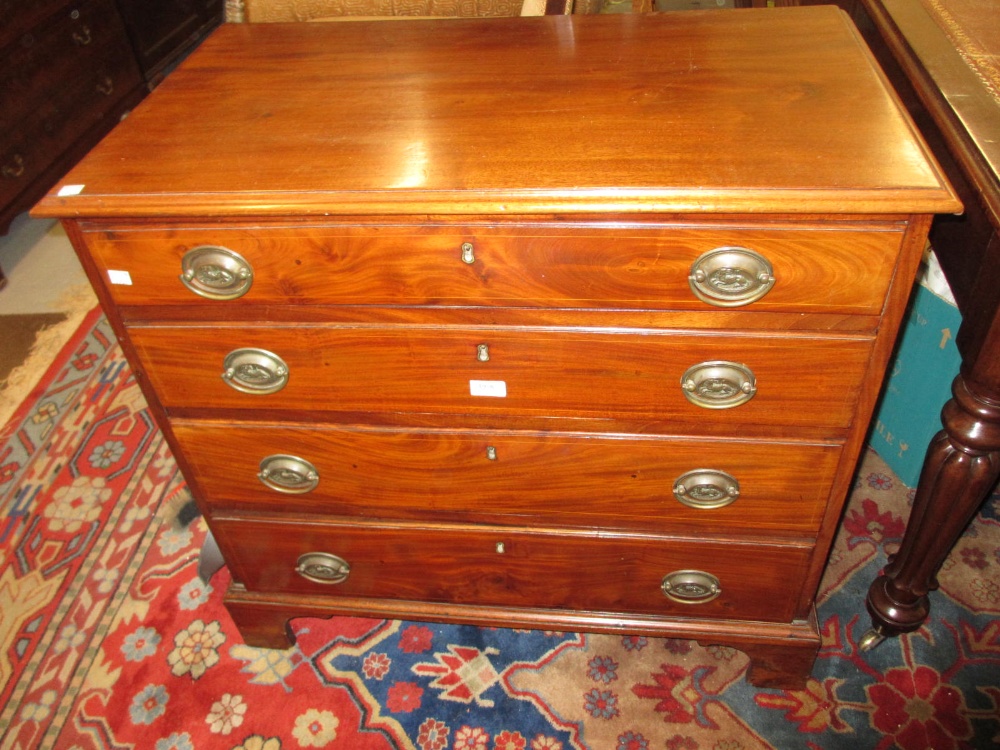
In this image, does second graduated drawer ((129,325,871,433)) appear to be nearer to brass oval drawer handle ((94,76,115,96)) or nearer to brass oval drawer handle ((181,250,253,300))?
brass oval drawer handle ((181,250,253,300))

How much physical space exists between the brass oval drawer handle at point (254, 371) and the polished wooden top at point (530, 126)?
0.23m

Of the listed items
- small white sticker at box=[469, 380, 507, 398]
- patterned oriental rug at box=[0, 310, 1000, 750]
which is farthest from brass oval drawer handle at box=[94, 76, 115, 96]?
small white sticker at box=[469, 380, 507, 398]

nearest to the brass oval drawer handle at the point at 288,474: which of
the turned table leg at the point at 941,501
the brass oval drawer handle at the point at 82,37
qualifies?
the turned table leg at the point at 941,501

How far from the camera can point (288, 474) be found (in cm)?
126

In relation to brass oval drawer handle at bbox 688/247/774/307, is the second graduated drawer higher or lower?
lower

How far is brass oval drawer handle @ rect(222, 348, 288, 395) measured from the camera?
1.10 m

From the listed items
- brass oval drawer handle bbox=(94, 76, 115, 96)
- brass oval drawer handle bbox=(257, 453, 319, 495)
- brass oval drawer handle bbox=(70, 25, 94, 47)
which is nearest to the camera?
brass oval drawer handle bbox=(257, 453, 319, 495)

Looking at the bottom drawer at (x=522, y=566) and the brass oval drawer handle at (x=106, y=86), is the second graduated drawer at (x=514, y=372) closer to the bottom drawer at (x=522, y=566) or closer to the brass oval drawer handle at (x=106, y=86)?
the bottom drawer at (x=522, y=566)

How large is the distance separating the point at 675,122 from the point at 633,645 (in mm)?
1035

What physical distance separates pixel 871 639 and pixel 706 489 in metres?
0.62

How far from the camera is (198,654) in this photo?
1.58m

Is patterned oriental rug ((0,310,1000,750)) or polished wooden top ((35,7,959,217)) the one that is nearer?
polished wooden top ((35,7,959,217))

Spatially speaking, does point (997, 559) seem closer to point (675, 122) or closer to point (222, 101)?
point (675, 122)

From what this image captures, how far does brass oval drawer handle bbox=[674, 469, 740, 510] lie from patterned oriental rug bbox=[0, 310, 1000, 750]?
19.6 inches
